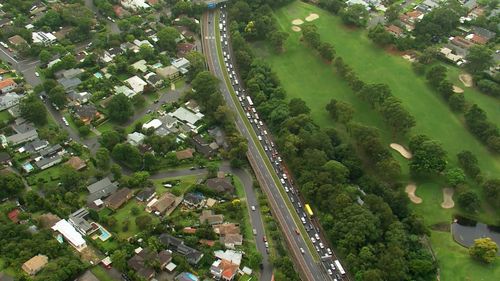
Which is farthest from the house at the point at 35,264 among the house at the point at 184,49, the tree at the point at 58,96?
the house at the point at 184,49

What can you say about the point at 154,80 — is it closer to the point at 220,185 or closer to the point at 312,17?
the point at 220,185

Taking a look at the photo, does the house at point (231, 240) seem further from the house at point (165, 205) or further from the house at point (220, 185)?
the house at point (165, 205)

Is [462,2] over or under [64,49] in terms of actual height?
over

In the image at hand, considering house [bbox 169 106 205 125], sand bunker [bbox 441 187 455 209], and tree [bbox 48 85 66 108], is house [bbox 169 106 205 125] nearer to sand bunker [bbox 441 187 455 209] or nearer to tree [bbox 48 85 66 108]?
tree [bbox 48 85 66 108]

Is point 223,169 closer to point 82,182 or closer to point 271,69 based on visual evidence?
point 82,182

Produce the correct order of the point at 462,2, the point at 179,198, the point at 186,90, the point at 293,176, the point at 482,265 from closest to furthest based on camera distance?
the point at 482,265 → the point at 179,198 → the point at 293,176 → the point at 186,90 → the point at 462,2

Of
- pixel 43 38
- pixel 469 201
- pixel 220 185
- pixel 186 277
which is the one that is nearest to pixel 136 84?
pixel 43 38

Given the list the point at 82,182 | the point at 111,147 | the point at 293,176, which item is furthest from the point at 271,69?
the point at 82,182
